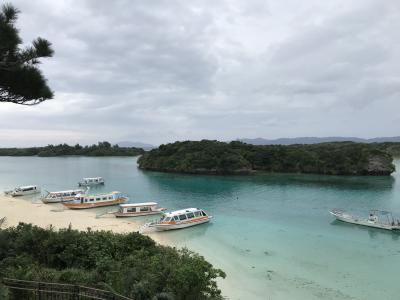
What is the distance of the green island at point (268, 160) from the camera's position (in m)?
68.2

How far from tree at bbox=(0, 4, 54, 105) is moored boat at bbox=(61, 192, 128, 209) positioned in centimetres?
2711

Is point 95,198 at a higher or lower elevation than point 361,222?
higher

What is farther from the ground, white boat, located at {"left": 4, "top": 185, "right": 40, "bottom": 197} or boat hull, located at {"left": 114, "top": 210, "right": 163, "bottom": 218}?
white boat, located at {"left": 4, "top": 185, "right": 40, "bottom": 197}

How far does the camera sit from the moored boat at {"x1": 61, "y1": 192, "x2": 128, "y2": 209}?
3653 centimetres

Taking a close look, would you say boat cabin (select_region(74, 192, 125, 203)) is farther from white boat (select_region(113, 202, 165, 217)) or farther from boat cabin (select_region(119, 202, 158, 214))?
boat cabin (select_region(119, 202, 158, 214))

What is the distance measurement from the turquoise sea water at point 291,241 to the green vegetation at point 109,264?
16.4 feet

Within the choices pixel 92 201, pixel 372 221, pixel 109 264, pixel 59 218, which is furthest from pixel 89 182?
pixel 109 264

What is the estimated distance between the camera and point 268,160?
76.9 m

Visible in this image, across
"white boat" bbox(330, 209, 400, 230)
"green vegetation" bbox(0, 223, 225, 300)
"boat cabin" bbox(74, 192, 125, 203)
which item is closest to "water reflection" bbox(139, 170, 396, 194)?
"boat cabin" bbox(74, 192, 125, 203)

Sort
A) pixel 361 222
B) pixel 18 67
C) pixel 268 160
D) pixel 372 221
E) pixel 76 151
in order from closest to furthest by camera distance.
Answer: pixel 18 67, pixel 372 221, pixel 361 222, pixel 268 160, pixel 76 151

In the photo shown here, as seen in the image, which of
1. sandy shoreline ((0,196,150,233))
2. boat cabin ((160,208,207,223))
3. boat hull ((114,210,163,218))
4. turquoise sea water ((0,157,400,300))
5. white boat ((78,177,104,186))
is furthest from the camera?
white boat ((78,177,104,186))

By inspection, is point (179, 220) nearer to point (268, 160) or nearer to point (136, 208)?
point (136, 208)

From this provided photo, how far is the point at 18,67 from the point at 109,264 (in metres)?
8.32

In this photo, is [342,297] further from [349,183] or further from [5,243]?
[349,183]
